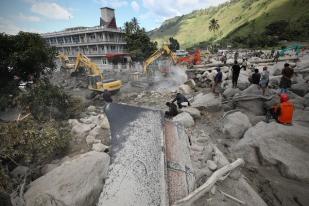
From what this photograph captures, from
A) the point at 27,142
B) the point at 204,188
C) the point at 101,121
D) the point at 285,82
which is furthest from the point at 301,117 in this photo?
the point at 27,142

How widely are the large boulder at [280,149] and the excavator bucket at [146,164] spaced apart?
2.14 meters

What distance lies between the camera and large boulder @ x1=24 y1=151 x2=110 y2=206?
4409 millimetres

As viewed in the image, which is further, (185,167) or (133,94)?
(133,94)

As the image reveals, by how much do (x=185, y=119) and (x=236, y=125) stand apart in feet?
7.31

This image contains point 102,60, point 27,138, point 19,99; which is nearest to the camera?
point 27,138

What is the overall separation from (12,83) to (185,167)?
486 inches

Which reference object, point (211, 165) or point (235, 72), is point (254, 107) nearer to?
point (235, 72)

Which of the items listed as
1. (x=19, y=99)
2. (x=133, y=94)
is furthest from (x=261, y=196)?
(x=133, y=94)

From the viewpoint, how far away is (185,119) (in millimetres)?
9109

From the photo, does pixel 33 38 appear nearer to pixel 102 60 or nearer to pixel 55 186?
pixel 55 186

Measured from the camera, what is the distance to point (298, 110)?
26.5ft

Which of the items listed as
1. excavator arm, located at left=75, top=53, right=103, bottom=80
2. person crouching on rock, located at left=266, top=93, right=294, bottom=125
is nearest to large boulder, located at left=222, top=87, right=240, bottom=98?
person crouching on rock, located at left=266, top=93, right=294, bottom=125

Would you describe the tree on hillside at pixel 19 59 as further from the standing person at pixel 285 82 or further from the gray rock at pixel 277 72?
the gray rock at pixel 277 72

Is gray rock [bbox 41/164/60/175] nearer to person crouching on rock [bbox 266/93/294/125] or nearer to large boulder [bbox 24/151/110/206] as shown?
large boulder [bbox 24/151/110/206]
